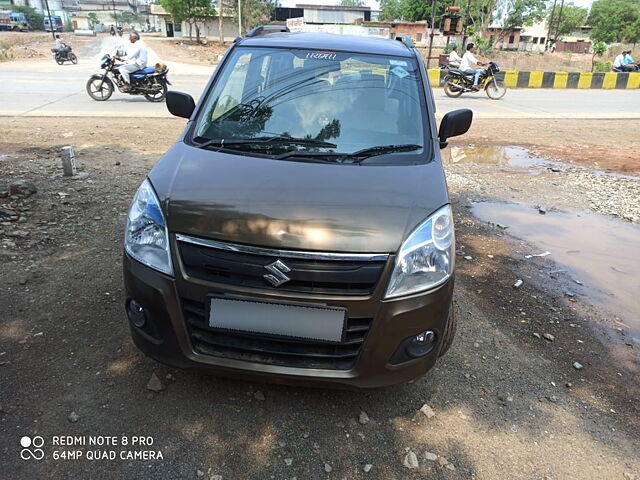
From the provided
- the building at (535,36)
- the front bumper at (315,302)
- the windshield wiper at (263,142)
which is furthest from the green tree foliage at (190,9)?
the building at (535,36)

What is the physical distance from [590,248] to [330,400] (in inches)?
142

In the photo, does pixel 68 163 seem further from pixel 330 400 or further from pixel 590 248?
pixel 590 248

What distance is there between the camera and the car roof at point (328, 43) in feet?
11.6

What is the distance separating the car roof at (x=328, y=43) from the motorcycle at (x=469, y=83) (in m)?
12.7

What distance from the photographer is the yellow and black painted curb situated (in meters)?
20.2

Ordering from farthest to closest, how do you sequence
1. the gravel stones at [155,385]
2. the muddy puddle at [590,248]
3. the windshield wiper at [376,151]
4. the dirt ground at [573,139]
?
1. the dirt ground at [573,139]
2. the muddy puddle at [590,248]
3. the windshield wiper at [376,151]
4. the gravel stones at [155,385]

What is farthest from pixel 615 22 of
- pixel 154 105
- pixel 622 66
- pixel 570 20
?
pixel 154 105

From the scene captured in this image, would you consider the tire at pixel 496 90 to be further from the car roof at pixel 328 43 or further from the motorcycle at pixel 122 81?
the car roof at pixel 328 43

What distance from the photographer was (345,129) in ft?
9.91

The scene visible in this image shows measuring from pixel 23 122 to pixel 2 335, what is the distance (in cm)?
764

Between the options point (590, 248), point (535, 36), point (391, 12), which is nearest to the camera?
point (590, 248)

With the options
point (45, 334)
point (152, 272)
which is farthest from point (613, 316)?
point (45, 334)

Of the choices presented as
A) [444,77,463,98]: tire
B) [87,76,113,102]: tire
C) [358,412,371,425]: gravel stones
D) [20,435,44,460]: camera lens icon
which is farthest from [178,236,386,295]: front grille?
[444,77,463,98]: tire

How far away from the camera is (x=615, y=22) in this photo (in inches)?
2724
